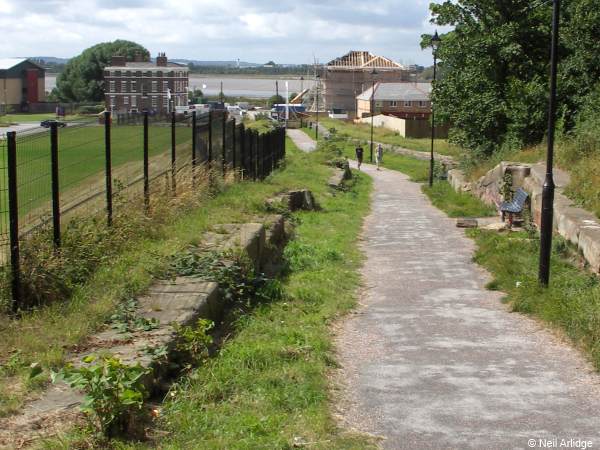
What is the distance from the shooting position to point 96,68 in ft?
459

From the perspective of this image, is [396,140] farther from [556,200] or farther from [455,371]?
[455,371]

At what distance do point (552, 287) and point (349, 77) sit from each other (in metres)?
128

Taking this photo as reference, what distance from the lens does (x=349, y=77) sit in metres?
137

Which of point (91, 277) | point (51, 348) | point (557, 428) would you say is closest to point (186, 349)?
point (51, 348)

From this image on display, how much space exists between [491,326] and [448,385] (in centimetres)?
266

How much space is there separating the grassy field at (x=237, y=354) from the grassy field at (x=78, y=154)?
147 cm

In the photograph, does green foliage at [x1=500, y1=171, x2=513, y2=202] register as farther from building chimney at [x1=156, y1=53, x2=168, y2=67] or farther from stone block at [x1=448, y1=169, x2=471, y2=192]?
building chimney at [x1=156, y1=53, x2=168, y2=67]

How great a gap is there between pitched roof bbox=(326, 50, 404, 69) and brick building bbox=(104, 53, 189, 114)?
29948mm

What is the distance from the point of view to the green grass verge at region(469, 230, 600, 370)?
9.31m

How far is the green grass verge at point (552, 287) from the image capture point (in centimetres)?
931

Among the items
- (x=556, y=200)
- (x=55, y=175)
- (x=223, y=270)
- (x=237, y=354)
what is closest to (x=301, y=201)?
(x=556, y=200)

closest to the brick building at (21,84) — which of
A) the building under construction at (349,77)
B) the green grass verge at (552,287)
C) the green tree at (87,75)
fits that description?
the green tree at (87,75)

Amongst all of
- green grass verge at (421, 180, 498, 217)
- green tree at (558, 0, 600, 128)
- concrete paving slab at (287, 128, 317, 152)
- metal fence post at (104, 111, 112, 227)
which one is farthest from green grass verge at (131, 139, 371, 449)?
concrete paving slab at (287, 128, 317, 152)

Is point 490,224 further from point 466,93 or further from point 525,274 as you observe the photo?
point 466,93
